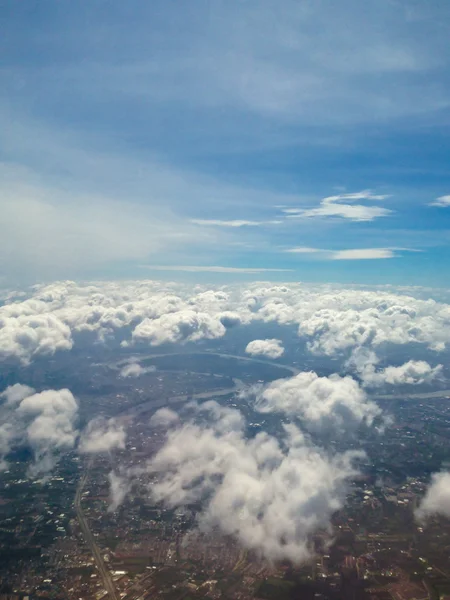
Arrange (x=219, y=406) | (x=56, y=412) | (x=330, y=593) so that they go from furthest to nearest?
1. (x=219, y=406)
2. (x=56, y=412)
3. (x=330, y=593)

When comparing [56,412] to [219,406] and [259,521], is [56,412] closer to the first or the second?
[219,406]

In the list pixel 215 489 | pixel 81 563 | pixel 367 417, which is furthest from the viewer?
pixel 367 417

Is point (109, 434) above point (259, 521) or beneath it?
beneath

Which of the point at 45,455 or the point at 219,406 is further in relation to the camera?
the point at 219,406

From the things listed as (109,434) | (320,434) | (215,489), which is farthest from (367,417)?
(109,434)

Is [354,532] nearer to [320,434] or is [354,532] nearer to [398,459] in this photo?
[398,459]

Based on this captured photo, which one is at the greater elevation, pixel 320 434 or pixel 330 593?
pixel 330 593

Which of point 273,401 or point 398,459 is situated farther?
point 273,401

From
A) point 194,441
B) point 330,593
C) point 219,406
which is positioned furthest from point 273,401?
point 330,593

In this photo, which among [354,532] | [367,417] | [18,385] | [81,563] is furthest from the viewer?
[18,385]
